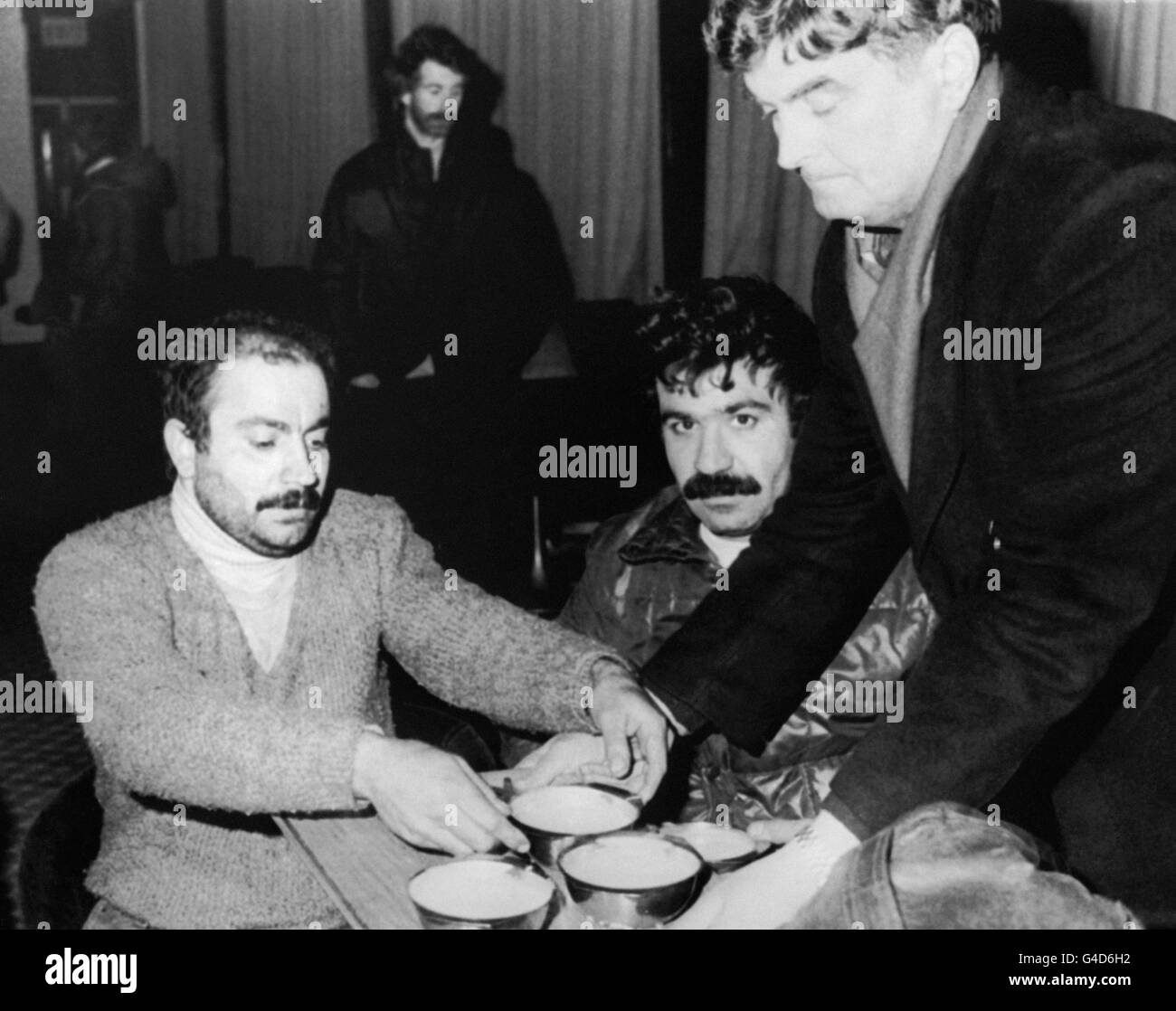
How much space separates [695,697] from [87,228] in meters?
3.21

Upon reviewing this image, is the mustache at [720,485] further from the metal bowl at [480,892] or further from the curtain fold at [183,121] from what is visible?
the curtain fold at [183,121]

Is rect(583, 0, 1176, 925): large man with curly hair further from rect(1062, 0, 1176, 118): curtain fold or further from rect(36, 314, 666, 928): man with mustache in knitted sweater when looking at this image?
rect(1062, 0, 1176, 118): curtain fold

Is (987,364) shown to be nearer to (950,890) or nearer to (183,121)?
(950,890)

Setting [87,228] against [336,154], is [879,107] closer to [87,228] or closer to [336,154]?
[87,228]

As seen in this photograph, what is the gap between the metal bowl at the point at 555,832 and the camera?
4.33 ft

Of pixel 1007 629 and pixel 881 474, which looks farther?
pixel 881 474

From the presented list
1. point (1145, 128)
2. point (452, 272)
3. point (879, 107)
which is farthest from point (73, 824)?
point (452, 272)

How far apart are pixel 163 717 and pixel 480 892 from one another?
51 cm

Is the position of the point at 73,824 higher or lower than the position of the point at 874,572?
lower

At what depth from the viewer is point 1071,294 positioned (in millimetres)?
1146

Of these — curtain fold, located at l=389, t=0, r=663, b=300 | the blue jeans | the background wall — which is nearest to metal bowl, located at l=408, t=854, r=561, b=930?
the blue jeans

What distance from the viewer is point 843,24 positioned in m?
1.21

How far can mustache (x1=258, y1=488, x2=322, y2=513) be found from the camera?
1.74m

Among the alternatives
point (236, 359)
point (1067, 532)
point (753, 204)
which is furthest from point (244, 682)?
point (753, 204)
